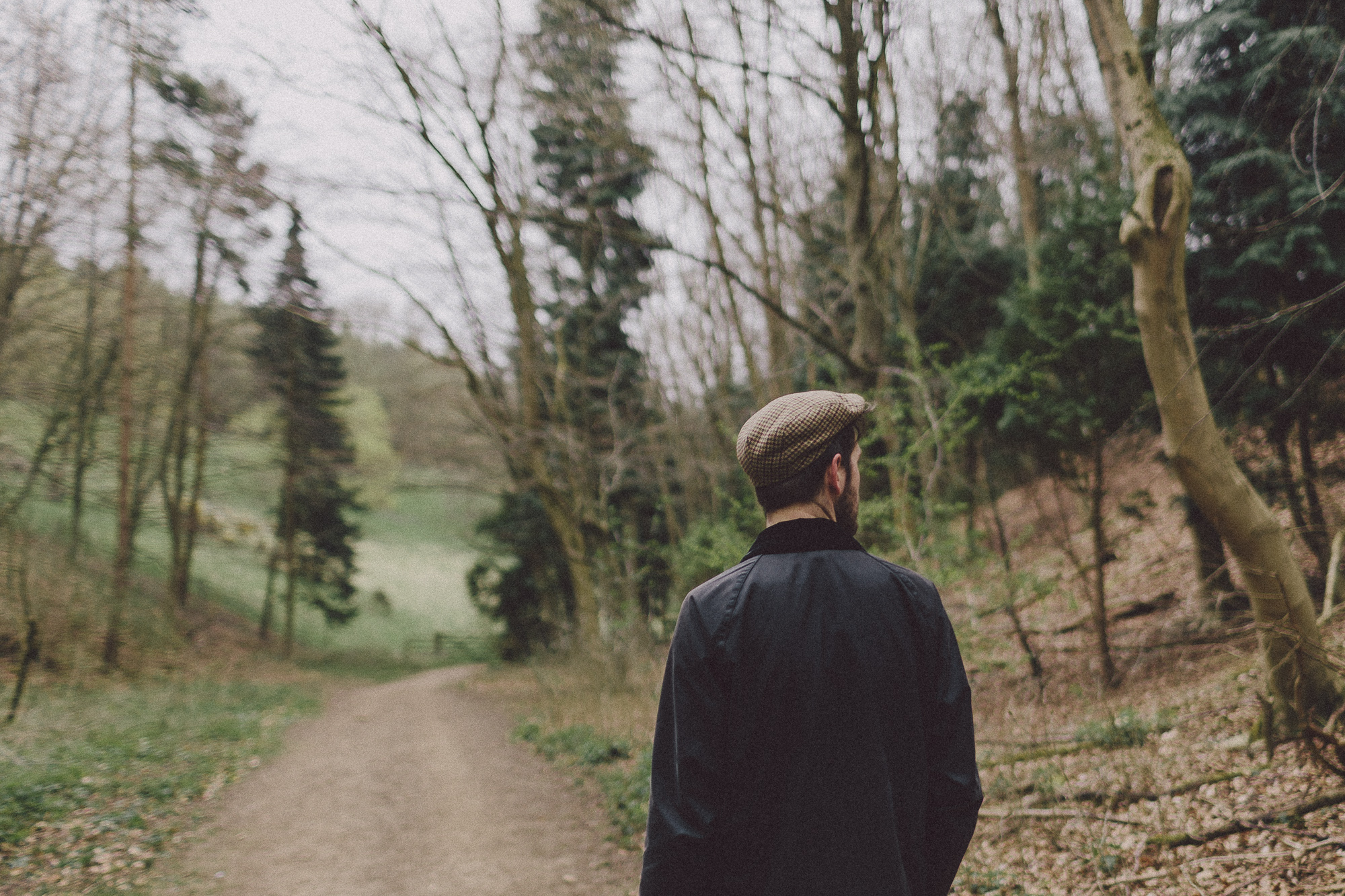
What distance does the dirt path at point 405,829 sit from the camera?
17.4 feet

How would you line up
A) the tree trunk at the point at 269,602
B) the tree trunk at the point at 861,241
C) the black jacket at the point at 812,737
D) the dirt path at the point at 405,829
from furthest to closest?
the tree trunk at the point at 269,602 < the tree trunk at the point at 861,241 < the dirt path at the point at 405,829 < the black jacket at the point at 812,737

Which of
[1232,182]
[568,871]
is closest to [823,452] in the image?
[568,871]

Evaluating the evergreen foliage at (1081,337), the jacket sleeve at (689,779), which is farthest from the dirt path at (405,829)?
the evergreen foliage at (1081,337)

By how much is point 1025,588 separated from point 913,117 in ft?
33.8

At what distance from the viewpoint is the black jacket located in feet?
5.46

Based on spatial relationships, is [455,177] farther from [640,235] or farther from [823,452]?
[823,452]

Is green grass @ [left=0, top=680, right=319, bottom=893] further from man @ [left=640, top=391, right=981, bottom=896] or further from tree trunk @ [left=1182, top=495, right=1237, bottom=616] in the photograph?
tree trunk @ [left=1182, top=495, right=1237, bottom=616]

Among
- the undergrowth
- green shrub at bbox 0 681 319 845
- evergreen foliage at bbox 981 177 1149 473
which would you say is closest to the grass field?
green shrub at bbox 0 681 319 845

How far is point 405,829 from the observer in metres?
6.45

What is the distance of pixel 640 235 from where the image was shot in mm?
6539

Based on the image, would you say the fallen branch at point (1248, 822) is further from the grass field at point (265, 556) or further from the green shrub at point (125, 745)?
the grass field at point (265, 556)

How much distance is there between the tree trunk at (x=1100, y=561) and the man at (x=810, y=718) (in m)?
7.47

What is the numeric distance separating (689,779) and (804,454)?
2.59 ft

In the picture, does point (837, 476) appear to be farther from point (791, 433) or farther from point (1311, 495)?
point (1311, 495)
